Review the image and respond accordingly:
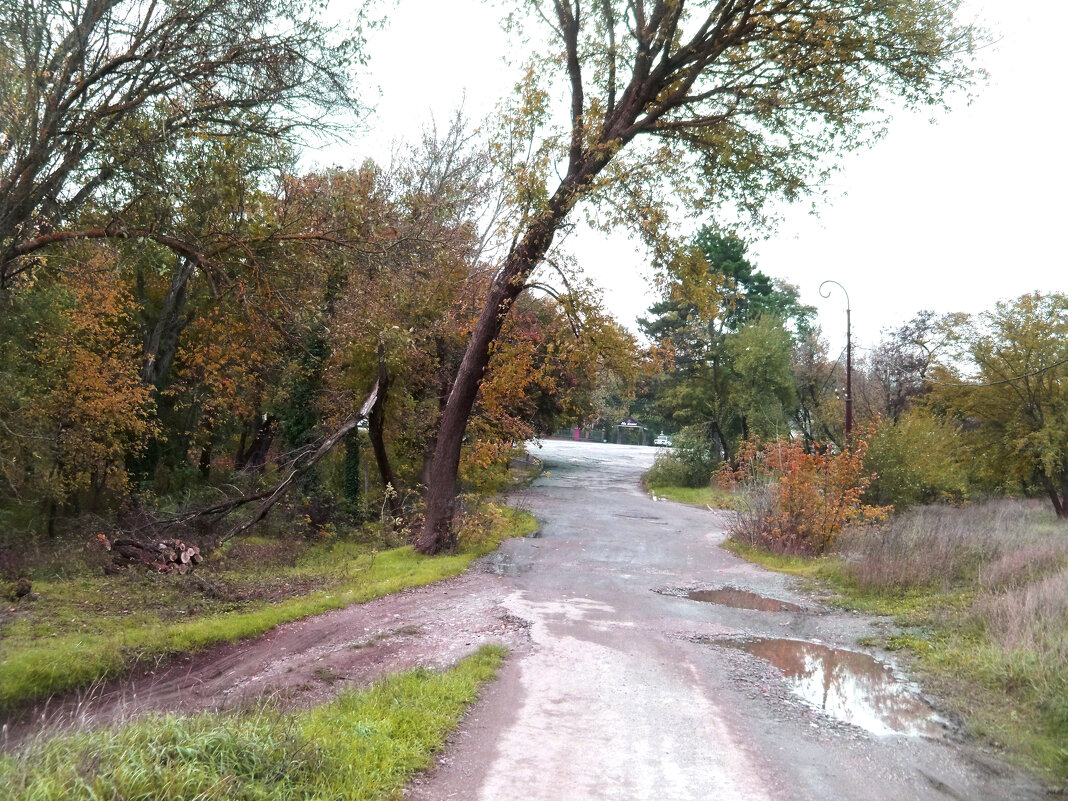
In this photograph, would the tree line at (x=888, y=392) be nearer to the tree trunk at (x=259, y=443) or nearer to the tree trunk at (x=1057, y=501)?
the tree trunk at (x=1057, y=501)

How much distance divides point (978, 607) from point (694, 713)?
500 centimetres

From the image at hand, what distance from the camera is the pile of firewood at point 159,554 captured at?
13969 millimetres

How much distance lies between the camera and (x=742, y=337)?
3991 cm

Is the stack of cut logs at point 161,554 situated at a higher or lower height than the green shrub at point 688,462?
lower

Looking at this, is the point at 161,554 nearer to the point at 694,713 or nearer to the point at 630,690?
the point at 630,690

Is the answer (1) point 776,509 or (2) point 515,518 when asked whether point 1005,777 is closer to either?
(1) point 776,509

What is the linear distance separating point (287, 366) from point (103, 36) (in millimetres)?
13877

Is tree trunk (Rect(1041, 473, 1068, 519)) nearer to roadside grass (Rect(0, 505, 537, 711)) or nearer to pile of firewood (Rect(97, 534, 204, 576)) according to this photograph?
roadside grass (Rect(0, 505, 537, 711))

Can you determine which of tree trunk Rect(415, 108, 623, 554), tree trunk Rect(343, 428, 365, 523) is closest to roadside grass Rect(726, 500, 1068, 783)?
tree trunk Rect(415, 108, 623, 554)

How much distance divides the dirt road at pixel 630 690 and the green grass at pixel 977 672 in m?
0.34

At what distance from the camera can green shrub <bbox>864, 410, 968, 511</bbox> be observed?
78.9 ft

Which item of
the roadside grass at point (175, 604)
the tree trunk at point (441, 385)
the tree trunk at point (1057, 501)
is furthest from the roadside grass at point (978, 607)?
the tree trunk at point (441, 385)

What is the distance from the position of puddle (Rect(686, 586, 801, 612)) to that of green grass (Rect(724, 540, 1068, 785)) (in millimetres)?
933

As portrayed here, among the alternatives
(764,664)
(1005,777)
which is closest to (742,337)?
(764,664)
